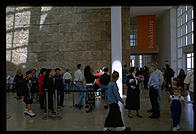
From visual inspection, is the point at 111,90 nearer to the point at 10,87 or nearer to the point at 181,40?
the point at 10,87

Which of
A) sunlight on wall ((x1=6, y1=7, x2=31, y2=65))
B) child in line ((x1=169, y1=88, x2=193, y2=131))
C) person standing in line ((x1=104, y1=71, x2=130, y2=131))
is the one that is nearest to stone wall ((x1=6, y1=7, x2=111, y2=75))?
sunlight on wall ((x1=6, y1=7, x2=31, y2=65))

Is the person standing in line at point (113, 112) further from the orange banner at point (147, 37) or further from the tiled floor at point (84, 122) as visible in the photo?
the orange banner at point (147, 37)

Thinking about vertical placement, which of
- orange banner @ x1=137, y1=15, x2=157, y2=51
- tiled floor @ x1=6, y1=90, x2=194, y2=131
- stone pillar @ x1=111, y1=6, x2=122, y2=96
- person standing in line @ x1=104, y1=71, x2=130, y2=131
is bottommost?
tiled floor @ x1=6, y1=90, x2=194, y2=131

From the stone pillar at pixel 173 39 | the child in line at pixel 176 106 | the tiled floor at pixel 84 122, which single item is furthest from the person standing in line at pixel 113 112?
the stone pillar at pixel 173 39

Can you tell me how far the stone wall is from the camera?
12.5m

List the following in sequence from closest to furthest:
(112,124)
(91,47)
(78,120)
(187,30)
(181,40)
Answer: (112,124), (78,120), (91,47), (187,30), (181,40)

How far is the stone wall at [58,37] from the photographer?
12.5 m

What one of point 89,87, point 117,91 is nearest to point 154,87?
point 117,91

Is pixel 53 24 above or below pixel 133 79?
above

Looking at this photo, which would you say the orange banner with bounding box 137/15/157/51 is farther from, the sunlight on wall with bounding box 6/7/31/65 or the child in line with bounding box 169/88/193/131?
the child in line with bounding box 169/88/193/131

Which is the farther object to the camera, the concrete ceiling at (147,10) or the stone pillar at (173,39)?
the stone pillar at (173,39)
